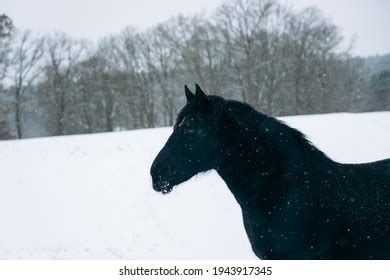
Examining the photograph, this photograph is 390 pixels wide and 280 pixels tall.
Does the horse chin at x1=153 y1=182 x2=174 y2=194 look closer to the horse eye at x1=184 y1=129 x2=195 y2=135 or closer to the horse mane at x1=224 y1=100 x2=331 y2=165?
the horse eye at x1=184 y1=129 x2=195 y2=135

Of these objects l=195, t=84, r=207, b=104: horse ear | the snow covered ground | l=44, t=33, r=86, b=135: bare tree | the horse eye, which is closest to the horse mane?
l=195, t=84, r=207, b=104: horse ear

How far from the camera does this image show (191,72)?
16.5 meters

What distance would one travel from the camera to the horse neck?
3.04m

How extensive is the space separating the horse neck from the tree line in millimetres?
7410

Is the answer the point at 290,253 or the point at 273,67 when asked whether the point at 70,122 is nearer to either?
the point at 273,67

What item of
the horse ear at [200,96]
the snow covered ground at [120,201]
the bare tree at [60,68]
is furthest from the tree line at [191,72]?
the horse ear at [200,96]

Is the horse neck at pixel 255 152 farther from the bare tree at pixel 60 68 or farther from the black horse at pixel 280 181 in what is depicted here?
the bare tree at pixel 60 68

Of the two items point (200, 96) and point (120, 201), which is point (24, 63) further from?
point (200, 96)

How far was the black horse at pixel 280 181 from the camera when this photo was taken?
2934 mm

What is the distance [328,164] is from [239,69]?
41.2 ft

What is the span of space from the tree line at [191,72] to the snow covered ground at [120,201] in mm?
1849

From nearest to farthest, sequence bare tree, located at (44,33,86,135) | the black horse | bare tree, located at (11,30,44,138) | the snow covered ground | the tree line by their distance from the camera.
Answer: the black horse → the snow covered ground → bare tree, located at (11,30,44,138) → bare tree, located at (44,33,86,135) → the tree line

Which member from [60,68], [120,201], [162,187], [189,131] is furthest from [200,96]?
[60,68]

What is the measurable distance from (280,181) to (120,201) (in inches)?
220
